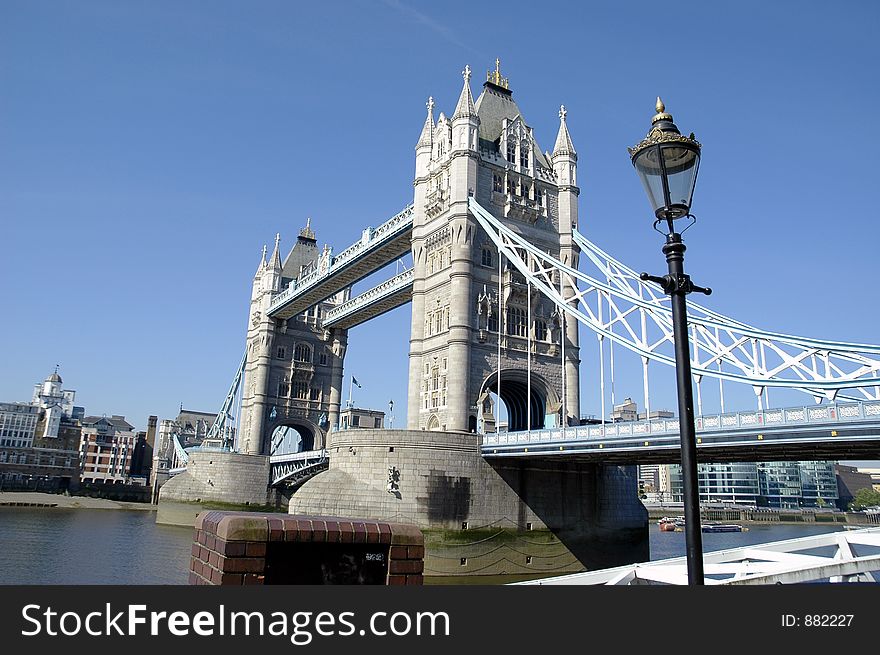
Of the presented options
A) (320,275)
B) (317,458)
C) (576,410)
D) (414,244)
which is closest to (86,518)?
(317,458)

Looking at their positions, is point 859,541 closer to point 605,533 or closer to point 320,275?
point 605,533

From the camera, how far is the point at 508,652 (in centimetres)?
431

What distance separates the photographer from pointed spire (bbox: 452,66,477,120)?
43625 mm

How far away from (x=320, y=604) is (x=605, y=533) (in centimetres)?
3751

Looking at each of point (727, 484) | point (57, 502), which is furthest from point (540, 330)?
point (727, 484)

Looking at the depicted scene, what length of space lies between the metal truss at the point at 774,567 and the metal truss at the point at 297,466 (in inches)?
1907

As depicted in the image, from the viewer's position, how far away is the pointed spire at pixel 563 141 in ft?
157

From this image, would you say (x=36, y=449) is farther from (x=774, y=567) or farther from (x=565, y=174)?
(x=774, y=567)

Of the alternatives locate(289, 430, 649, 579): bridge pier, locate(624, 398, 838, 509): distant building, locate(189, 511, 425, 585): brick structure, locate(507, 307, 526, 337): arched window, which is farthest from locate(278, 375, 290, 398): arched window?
locate(624, 398, 838, 509): distant building

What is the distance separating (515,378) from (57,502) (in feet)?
232

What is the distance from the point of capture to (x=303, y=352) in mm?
78250

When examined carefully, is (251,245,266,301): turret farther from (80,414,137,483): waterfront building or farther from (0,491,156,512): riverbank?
(80,414,137,483): waterfront building

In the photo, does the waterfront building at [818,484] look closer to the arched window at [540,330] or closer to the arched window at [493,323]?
the arched window at [540,330]

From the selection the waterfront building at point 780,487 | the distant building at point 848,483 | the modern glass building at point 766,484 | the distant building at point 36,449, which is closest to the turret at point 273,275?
the distant building at point 36,449
